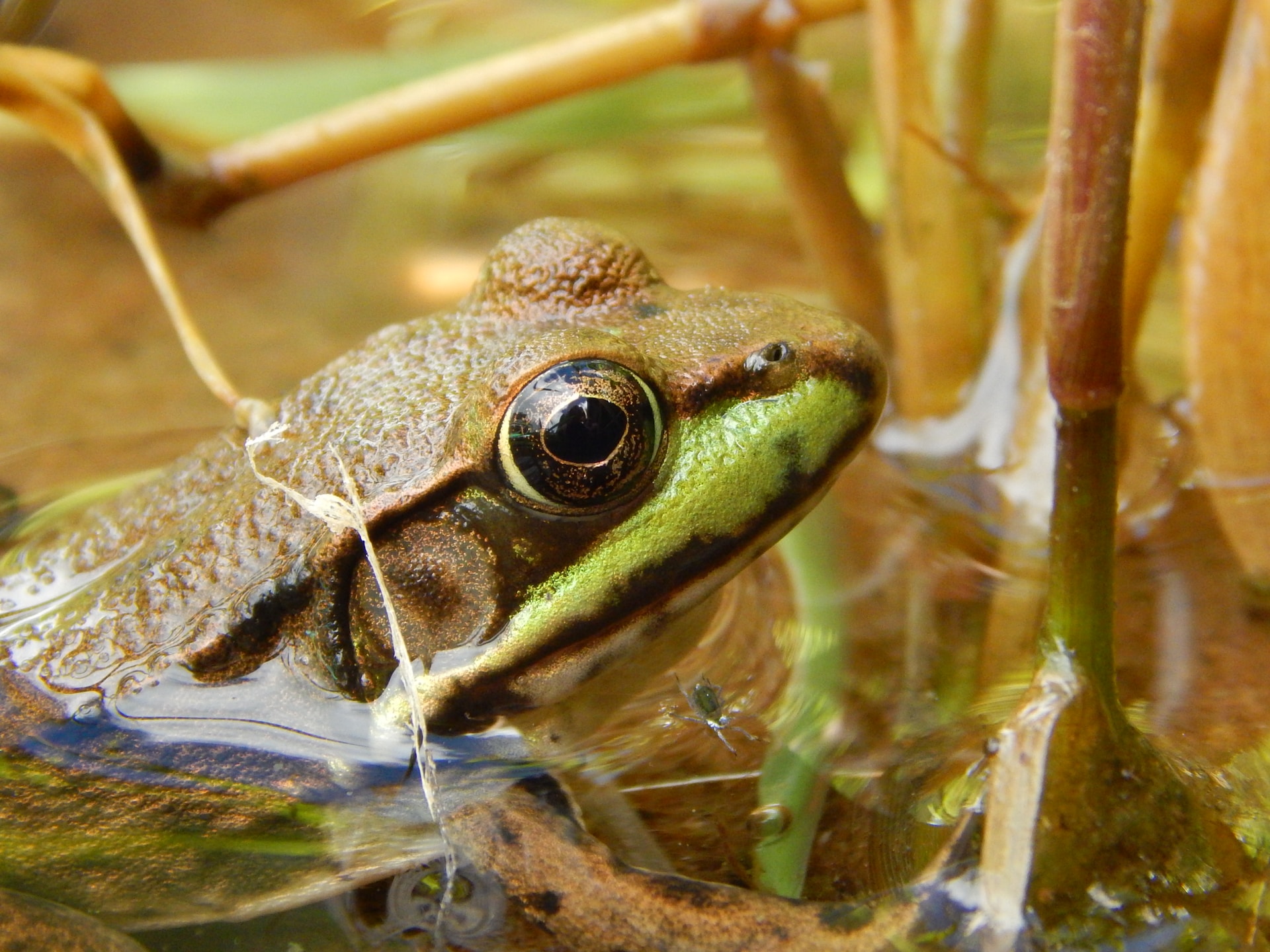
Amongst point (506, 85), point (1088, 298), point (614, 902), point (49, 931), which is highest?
point (1088, 298)

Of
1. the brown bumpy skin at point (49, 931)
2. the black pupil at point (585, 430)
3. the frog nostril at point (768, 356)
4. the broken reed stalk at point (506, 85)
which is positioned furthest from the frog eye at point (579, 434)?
the broken reed stalk at point (506, 85)

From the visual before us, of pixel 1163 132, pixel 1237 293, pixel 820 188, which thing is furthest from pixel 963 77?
pixel 1237 293

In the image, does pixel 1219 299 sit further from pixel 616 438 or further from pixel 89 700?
pixel 89 700

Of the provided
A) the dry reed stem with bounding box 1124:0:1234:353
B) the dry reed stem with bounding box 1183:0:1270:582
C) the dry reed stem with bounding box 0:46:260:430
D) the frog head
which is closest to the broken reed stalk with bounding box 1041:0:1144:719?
the frog head

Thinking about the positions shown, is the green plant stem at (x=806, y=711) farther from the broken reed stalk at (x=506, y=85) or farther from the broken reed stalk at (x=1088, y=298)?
the broken reed stalk at (x=506, y=85)

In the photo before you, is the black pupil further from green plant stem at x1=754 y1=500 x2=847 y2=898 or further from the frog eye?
green plant stem at x1=754 y1=500 x2=847 y2=898

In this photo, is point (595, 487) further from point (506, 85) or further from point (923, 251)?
point (506, 85)
